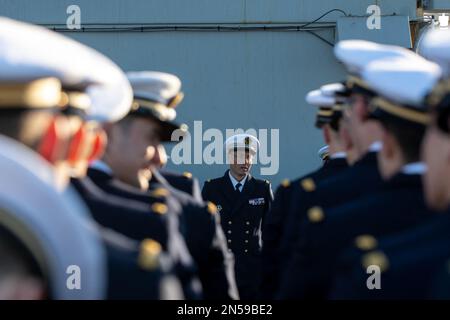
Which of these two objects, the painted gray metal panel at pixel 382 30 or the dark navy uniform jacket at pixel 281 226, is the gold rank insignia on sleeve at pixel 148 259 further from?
the painted gray metal panel at pixel 382 30

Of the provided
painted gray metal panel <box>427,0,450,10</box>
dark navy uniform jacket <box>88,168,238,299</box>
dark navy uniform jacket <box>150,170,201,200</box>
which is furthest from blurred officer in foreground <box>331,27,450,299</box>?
painted gray metal panel <box>427,0,450,10</box>

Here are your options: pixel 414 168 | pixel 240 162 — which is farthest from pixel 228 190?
pixel 414 168

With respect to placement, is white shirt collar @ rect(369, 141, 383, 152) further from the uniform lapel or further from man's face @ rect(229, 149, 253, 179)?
man's face @ rect(229, 149, 253, 179)

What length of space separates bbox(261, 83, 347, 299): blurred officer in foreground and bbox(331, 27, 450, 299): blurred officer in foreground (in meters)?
1.96

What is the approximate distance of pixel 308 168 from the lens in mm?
12430

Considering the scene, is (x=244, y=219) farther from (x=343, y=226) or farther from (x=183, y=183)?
(x=343, y=226)

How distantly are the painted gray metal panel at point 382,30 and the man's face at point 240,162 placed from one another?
375cm

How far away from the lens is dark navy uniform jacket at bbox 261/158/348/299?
178 inches

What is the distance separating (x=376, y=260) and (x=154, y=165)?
203 cm

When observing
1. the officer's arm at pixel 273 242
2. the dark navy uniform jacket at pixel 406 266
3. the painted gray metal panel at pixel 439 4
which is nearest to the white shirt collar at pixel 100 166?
the dark navy uniform jacket at pixel 406 266

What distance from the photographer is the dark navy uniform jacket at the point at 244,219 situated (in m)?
8.23

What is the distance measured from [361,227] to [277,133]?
30.8 feet
